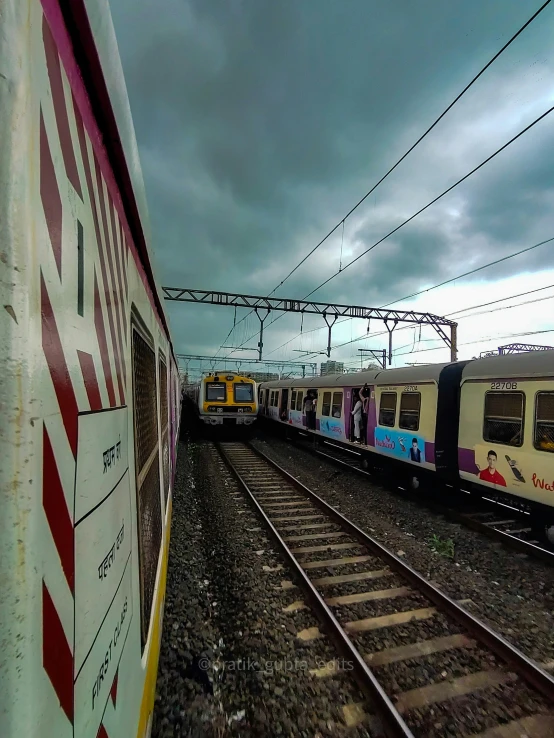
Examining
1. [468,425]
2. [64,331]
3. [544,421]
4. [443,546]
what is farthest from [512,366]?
[64,331]

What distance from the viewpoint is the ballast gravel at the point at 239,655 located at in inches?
115

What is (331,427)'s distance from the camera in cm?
1316

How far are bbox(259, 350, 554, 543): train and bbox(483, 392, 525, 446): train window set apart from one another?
17 mm

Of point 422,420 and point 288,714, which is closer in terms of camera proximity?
point 288,714

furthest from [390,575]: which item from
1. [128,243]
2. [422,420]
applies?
[128,243]

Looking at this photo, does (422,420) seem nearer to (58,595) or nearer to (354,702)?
(354,702)

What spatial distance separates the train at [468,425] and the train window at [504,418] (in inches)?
0.7

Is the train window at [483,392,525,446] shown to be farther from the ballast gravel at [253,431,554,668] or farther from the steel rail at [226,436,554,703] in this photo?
the steel rail at [226,436,554,703]

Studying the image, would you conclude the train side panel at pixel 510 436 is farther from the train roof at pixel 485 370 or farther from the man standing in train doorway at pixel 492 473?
the train roof at pixel 485 370

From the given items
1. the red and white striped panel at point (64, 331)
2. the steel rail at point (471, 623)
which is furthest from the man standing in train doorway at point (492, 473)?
the red and white striped panel at point (64, 331)

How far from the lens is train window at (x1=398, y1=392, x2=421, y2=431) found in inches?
336

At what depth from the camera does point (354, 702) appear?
3.09 metres

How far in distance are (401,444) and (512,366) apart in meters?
3.29

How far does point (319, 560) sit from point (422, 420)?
4.11m
